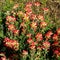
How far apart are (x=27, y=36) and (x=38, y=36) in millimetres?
175

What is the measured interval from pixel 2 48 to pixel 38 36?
0.70 meters

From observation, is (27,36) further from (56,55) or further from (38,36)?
(56,55)

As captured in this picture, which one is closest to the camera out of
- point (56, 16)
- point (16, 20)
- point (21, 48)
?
point (21, 48)

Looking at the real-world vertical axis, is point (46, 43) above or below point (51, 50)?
above

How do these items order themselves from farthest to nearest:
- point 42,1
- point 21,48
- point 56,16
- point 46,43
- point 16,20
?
1. point 42,1
2. point 56,16
3. point 16,20
4. point 21,48
5. point 46,43

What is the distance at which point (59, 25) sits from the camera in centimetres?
463

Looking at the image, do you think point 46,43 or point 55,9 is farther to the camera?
point 55,9

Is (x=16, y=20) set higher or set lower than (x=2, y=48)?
higher

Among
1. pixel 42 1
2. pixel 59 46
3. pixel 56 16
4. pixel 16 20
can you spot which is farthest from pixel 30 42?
pixel 42 1

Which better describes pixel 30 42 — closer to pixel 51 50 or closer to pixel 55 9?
pixel 51 50

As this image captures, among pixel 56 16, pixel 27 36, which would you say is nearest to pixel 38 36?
pixel 27 36

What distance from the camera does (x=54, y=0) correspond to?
5570mm


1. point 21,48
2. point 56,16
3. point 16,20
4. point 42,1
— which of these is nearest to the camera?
point 21,48

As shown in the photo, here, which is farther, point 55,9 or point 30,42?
point 55,9
